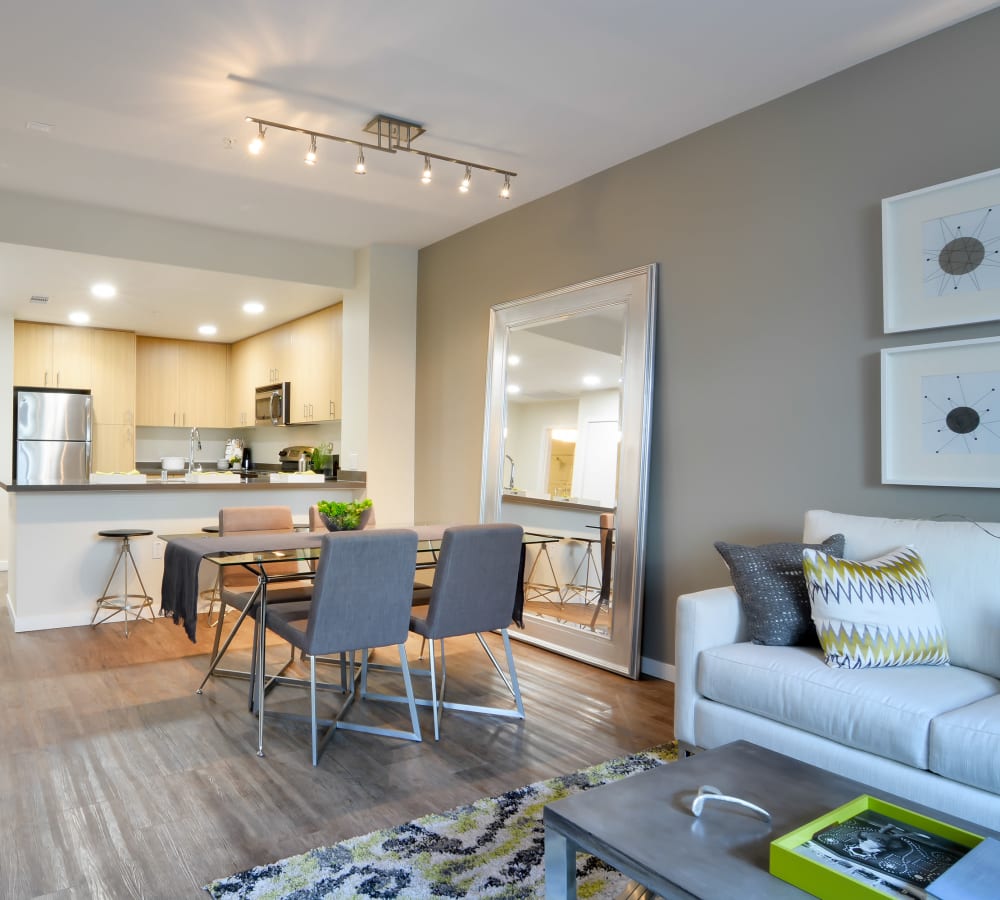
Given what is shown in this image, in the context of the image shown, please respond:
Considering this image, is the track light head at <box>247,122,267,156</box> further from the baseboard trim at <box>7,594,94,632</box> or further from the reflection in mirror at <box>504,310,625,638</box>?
the baseboard trim at <box>7,594,94,632</box>

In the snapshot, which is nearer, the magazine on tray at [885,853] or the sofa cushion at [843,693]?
the magazine on tray at [885,853]

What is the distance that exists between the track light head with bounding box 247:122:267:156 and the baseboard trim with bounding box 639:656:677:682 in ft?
10.5

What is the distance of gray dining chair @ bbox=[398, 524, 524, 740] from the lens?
10.0ft

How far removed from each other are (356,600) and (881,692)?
1.78 m

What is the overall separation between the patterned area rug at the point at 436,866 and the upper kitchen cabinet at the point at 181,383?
23.6 feet

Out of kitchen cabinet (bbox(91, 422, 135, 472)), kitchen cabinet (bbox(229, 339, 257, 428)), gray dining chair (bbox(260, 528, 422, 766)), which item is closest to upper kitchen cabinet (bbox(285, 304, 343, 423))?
kitchen cabinet (bbox(229, 339, 257, 428))

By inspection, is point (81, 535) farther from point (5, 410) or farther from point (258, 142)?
point (5, 410)

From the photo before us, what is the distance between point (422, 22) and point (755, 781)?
9.14 ft

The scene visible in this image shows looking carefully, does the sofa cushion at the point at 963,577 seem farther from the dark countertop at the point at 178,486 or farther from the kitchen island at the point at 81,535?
the kitchen island at the point at 81,535

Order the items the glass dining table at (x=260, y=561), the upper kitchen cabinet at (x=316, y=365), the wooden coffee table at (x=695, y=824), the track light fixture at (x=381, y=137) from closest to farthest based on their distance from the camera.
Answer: the wooden coffee table at (x=695, y=824), the glass dining table at (x=260, y=561), the track light fixture at (x=381, y=137), the upper kitchen cabinet at (x=316, y=365)

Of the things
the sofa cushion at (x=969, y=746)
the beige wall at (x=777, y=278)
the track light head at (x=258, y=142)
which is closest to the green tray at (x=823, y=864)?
the sofa cushion at (x=969, y=746)

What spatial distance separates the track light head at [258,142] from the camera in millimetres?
3559

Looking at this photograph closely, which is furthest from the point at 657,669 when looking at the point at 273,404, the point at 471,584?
the point at 273,404

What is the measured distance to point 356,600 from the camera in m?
2.83
